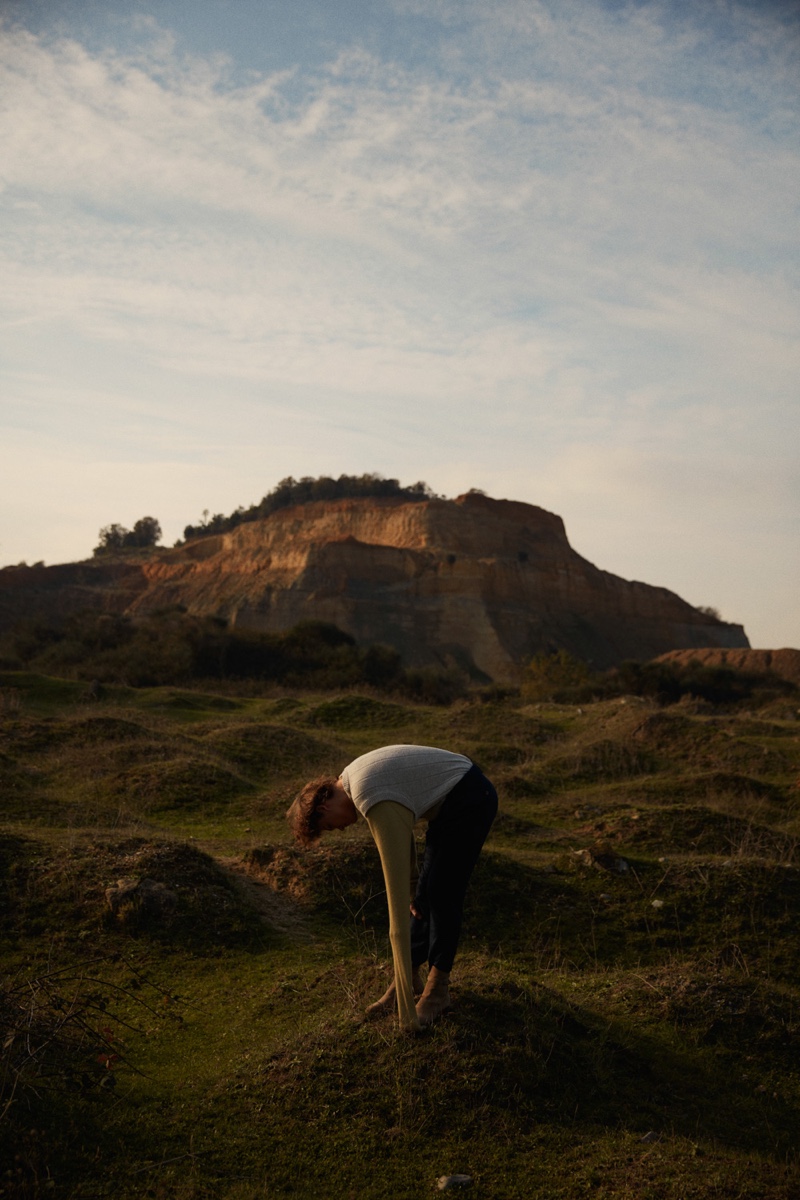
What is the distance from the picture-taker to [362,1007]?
5.07 metres

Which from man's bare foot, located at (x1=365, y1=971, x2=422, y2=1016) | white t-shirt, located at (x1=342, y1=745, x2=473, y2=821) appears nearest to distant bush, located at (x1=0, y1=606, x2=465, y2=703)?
man's bare foot, located at (x1=365, y1=971, x2=422, y2=1016)

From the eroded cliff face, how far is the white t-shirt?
4598 centimetres

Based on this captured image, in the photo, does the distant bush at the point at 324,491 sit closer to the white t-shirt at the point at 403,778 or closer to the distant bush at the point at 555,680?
the distant bush at the point at 555,680

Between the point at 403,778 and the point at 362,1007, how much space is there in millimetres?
1388

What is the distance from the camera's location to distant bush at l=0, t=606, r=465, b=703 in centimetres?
3048

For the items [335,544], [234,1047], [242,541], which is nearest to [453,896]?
[234,1047]

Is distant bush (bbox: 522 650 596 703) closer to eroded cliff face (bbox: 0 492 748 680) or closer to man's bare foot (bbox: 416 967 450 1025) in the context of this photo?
eroded cliff face (bbox: 0 492 748 680)

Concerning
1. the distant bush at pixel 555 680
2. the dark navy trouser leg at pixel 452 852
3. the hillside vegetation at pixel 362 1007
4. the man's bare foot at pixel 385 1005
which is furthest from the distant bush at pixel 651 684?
the dark navy trouser leg at pixel 452 852

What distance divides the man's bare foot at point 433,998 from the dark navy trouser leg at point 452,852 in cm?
5

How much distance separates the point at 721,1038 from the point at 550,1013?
3.92 feet

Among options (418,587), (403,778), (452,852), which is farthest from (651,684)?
(403,778)

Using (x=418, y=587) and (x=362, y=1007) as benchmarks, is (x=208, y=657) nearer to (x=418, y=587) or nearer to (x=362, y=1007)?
(x=418, y=587)

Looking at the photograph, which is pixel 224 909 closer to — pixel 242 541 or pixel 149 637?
pixel 149 637

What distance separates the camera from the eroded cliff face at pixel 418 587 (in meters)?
55.5
